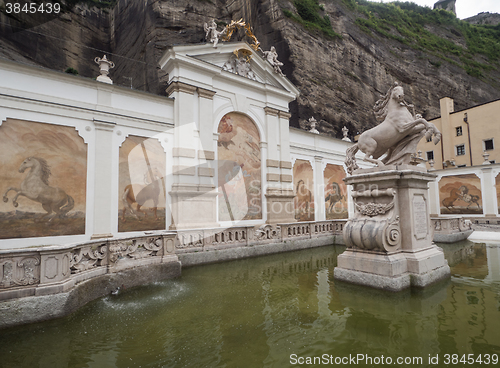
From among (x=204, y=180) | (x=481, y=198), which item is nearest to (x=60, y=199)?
(x=204, y=180)

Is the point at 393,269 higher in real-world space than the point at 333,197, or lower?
lower

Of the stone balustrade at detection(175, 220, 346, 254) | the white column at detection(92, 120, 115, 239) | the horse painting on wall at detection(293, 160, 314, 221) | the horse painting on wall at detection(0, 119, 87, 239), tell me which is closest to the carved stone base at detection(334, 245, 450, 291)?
the stone balustrade at detection(175, 220, 346, 254)

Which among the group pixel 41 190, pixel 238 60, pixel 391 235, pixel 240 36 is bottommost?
pixel 391 235

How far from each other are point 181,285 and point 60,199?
20.0ft

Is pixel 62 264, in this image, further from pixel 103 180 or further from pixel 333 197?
pixel 333 197

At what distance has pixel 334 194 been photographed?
60.5 ft

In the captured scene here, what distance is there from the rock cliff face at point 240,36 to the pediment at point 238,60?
926 cm

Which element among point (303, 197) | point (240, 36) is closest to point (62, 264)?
point (303, 197)

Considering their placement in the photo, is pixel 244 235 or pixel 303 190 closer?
pixel 244 235

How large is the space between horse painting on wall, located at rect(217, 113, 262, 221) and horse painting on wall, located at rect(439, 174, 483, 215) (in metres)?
17.4

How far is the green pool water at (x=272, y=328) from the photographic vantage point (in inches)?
111

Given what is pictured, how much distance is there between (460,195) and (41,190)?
26.6m

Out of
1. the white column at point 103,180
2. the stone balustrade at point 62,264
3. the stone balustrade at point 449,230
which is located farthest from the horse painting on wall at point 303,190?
the stone balustrade at point 62,264

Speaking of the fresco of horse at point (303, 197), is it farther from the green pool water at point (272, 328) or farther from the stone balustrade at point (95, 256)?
the green pool water at point (272, 328)
